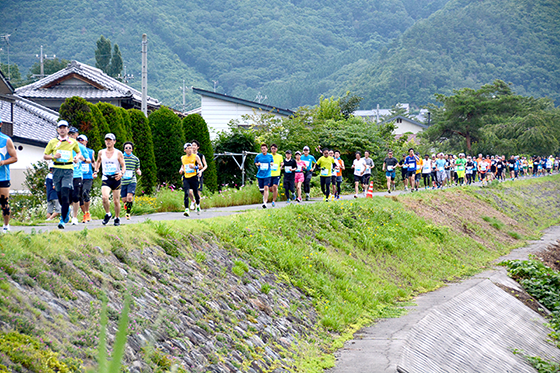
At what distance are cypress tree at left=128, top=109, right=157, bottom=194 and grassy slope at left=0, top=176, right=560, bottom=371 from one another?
7.13 m

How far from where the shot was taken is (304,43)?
111m

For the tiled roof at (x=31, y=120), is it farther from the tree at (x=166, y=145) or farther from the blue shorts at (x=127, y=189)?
the blue shorts at (x=127, y=189)

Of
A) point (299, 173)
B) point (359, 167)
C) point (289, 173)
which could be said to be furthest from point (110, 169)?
point (359, 167)

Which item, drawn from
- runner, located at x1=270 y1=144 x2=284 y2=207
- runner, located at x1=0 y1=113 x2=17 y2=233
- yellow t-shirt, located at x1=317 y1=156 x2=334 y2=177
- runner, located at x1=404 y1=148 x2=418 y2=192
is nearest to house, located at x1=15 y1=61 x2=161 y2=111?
runner, located at x1=404 y1=148 x2=418 y2=192

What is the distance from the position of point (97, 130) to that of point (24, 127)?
9.54 meters

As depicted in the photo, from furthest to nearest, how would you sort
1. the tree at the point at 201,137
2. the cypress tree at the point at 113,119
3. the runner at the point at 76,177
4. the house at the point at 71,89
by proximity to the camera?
1. the house at the point at 71,89
2. the tree at the point at 201,137
3. the cypress tree at the point at 113,119
4. the runner at the point at 76,177

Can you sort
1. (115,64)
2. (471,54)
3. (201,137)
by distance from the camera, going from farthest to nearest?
(471,54) → (115,64) → (201,137)

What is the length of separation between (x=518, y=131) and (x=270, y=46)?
169 feet

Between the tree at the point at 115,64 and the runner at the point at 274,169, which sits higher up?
the tree at the point at 115,64

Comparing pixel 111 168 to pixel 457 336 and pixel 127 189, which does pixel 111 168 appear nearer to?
pixel 127 189

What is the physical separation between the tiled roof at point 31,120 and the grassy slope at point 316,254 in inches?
575

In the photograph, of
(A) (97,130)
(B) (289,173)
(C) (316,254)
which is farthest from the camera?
(B) (289,173)

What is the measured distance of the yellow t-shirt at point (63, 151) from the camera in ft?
35.7

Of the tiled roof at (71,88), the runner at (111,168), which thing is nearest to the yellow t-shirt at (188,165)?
the runner at (111,168)
